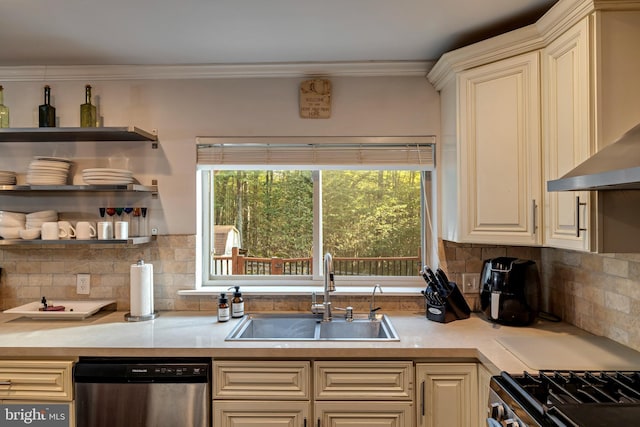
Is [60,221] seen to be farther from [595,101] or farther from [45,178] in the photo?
[595,101]

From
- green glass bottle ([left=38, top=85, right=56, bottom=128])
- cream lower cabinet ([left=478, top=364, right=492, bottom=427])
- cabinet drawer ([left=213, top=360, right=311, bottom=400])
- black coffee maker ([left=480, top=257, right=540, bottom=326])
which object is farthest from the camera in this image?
green glass bottle ([left=38, top=85, right=56, bottom=128])

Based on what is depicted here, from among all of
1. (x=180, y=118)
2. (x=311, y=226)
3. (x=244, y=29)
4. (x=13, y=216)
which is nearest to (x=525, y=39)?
(x=244, y=29)

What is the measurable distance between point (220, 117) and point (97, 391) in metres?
1.54

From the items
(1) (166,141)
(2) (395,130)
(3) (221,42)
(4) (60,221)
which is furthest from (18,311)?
(2) (395,130)

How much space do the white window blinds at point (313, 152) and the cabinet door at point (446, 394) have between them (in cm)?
116

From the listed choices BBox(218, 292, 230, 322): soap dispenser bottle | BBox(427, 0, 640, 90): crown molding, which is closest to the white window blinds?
BBox(427, 0, 640, 90): crown molding

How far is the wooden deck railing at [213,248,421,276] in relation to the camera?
252cm

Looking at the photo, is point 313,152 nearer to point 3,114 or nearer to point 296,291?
point 296,291

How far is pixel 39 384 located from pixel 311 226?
158 centimetres

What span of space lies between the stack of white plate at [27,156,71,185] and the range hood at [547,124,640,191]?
2423mm

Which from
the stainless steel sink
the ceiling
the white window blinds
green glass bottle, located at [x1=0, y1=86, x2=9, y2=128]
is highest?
the ceiling

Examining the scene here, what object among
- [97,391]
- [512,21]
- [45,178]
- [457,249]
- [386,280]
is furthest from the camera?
[386,280]

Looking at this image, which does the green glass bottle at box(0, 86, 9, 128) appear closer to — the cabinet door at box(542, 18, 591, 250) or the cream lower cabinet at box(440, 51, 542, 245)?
the cream lower cabinet at box(440, 51, 542, 245)

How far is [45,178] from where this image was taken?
2.17 m
